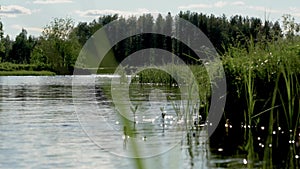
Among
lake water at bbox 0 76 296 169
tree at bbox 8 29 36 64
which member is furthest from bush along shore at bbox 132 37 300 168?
tree at bbox 8 29 36 64

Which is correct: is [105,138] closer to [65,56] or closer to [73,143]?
[73,143]

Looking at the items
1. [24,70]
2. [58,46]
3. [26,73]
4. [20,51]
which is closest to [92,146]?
[26,73]

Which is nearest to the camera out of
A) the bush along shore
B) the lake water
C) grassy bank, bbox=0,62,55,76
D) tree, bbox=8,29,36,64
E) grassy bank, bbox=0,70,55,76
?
the lake water

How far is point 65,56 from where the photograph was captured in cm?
9556

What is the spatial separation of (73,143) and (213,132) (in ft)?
11.4

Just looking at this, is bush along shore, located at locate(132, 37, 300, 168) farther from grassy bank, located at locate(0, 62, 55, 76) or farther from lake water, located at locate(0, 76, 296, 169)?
grassy bank, located at locate(0, 62, 55, 76)

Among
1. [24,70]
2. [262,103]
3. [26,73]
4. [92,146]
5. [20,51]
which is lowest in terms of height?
[92,146]

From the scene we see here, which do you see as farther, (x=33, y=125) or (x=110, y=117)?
(x=110, y=117)

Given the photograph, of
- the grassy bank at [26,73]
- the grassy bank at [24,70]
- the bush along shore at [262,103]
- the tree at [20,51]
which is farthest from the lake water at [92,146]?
the tree at [20,51]

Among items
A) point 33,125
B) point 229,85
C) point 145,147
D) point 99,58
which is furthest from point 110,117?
point 99,58

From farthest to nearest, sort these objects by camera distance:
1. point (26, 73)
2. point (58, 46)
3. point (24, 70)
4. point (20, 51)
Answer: point (20, 51) → point (58, 46) → point (24, 70) → point (26, 73)

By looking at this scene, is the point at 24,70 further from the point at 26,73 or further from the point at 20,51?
the point at 20,51

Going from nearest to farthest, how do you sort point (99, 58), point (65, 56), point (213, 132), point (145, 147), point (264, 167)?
point (99, 58) → point (264, 167) → point (145, 147) → point (213, 132) → point (65, 56)

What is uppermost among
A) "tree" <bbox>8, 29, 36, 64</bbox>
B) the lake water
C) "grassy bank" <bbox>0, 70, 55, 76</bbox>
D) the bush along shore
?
"tree" <bbox>8, 29, 36, 64</bbox>
